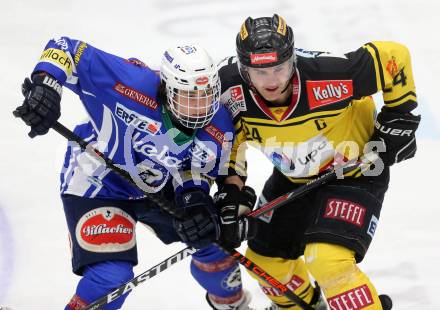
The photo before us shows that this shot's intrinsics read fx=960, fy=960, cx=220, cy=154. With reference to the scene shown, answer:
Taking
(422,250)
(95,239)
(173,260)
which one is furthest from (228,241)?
(422,250)

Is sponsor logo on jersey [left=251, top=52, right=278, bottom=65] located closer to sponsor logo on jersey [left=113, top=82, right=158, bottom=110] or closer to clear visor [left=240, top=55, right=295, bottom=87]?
clear visor [left=240, top=55, right=295, bottom=87]

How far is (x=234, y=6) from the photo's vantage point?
7.34 meters

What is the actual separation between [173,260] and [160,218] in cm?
25

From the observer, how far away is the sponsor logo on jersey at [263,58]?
4.15 meters

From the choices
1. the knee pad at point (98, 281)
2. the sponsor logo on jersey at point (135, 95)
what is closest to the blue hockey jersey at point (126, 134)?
the sponsor logo on jersey at point (135, 95)

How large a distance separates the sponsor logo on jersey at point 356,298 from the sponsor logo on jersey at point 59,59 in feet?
5.15

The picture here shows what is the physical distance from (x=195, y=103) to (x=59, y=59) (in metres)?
0.63

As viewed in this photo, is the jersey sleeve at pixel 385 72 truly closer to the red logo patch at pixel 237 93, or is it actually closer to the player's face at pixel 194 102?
the red logo patch at pixel 237 93

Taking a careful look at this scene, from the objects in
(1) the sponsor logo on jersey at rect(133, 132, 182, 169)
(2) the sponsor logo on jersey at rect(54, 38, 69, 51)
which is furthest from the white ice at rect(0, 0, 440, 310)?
(2) the sponsor logo on jersey at rect(54, 38, 69, 51)

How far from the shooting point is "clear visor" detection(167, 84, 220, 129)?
13.7 feet

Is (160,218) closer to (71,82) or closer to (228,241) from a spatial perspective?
(228,241)

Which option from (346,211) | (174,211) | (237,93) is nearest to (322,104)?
(237,93)

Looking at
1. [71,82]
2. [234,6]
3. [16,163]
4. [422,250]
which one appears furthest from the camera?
[234,6]

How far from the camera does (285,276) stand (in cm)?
481
